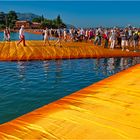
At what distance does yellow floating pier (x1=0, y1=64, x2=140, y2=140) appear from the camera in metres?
7.97

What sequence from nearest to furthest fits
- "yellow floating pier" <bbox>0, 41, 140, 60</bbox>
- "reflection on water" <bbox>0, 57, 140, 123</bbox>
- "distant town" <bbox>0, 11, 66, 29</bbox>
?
"reflection on water" <bbox>0, 57, 140, 123</bbox>, "yellow floating pier" <bbox>0, 41, 140, 60</bbox>, "distant town" <bbox>0, 11, 66, 29</bbox>

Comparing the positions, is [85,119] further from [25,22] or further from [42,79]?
[25,22]

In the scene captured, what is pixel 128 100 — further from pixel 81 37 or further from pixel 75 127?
pixel 81 37

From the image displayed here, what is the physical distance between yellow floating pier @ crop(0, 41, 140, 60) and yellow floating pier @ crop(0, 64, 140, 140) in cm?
1518

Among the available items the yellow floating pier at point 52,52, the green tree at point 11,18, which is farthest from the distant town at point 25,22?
the yellow floating pier at point 52,52

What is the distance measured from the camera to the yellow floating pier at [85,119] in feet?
26.1

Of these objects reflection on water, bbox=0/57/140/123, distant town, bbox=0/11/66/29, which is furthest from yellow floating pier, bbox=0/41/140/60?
distant town, bbox=0/11/66/29

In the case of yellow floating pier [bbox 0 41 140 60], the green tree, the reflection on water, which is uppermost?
the green tree

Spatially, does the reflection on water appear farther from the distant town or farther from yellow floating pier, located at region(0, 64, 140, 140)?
the distant town

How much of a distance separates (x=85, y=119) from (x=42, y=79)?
965 centimetres

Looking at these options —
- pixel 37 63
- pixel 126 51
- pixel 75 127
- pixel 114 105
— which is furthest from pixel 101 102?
pixel 126 51

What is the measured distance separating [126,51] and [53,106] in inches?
871

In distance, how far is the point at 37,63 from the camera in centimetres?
2505

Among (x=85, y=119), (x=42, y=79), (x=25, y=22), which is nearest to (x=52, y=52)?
(x=42, y=79)
